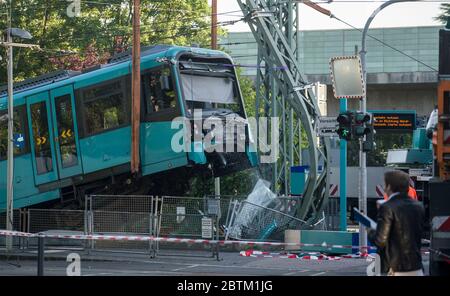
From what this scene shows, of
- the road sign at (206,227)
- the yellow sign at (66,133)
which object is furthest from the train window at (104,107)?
the road sign at (206,227)

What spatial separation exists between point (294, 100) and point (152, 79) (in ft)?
12.7

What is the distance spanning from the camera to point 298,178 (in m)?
27.2

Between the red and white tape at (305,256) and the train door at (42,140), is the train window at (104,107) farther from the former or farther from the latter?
the red and white tape at (305,256)

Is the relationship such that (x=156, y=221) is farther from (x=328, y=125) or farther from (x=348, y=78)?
(x=348, y=78)

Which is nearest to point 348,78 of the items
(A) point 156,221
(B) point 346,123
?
(B) point 346,123

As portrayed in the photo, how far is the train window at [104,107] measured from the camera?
80.8 ft

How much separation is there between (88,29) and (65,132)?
1544cm

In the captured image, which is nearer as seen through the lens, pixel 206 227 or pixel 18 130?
pixel 206 227

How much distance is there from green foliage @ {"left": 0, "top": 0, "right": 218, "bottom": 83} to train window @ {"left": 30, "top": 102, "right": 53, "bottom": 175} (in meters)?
13.0

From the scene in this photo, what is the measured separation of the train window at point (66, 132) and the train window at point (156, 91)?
2271 millimetres

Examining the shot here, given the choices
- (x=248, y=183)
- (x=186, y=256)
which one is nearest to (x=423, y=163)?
(x=248, y=183)

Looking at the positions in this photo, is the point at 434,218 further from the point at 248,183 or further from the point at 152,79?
the point at 248,183

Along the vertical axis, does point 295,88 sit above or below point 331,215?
above
